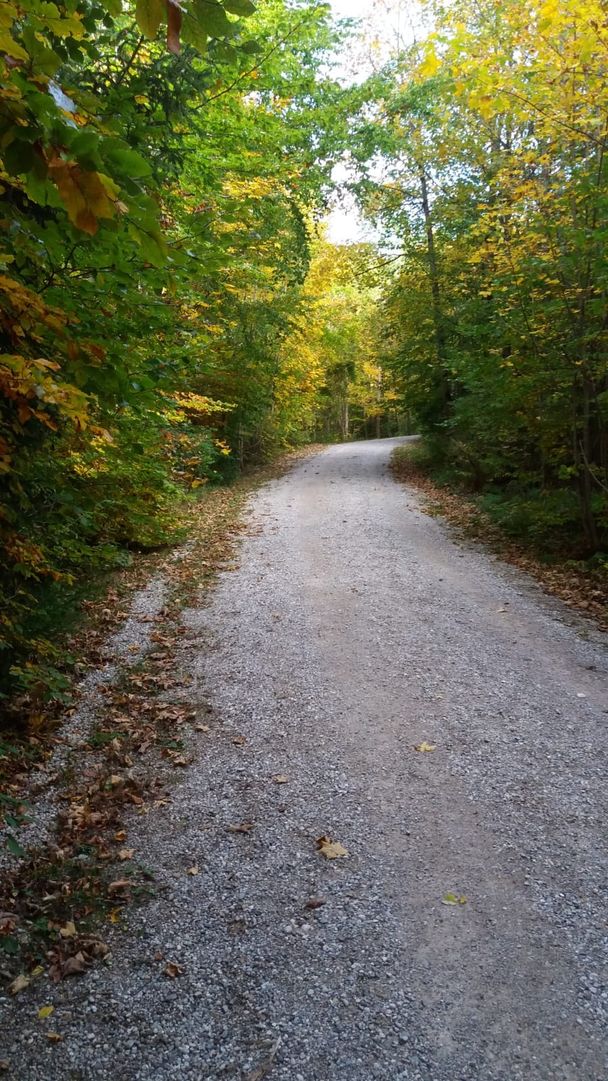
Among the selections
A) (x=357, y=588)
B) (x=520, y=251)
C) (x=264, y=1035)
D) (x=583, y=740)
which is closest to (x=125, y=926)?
(x=264, y=1035)

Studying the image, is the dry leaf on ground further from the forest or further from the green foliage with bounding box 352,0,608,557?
the green foliage with bounding box 352,0,608,557

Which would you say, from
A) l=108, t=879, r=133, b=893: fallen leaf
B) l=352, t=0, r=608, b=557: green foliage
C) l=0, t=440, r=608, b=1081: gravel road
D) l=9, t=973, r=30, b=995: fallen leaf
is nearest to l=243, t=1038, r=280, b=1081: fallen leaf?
l=0, t=440, r=608, b=1081: gravel road

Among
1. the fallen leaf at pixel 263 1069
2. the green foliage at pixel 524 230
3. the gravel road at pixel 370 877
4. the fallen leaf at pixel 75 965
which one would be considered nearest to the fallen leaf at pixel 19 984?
the gravel road at pixel 370 877

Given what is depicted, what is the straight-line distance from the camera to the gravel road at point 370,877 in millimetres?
2377

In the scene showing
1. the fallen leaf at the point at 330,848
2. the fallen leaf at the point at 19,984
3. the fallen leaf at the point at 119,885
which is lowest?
the fallen leaf at the point at 330,848

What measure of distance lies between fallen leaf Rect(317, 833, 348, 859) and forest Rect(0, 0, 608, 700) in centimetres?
227

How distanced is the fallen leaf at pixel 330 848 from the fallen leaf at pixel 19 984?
149 cm

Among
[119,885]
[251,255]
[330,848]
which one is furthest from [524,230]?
[119,885]

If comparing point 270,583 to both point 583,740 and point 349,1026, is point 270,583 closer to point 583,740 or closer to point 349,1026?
point 583,740

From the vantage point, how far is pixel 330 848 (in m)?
3.41

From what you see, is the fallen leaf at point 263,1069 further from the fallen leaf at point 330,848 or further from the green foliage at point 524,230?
the green foliage at point 524,230

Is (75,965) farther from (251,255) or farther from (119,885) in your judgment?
(251,255)

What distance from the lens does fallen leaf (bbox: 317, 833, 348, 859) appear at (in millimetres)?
3369

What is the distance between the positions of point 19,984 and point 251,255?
1056cm
